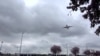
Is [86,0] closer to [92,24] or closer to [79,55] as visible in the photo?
[92,24]

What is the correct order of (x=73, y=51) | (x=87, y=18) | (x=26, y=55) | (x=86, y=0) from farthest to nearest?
(x=26, y=55) → (x=73, y=51) → (x=87, y=18) → (x=86, y=0)

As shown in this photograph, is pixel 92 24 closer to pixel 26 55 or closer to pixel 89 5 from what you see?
pixel 89 5

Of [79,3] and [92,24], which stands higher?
[79,3]

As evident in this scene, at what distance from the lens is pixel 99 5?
612 inches

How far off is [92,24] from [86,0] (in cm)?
191

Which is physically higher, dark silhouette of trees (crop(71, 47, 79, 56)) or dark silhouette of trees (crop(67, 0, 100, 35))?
dark silhouette of trees (crop(71, 47, 79, 56))

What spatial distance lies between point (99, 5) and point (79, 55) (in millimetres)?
133096

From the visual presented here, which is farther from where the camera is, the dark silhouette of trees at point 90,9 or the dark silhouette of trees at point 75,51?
the dark silhouette of trees at point 75,51

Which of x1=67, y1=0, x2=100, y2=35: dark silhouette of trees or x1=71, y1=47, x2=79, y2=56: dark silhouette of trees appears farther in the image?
x1=71, y1=47, x2=79, y2=56: dark silhouette of trees

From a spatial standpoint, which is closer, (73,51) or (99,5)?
(99,5)

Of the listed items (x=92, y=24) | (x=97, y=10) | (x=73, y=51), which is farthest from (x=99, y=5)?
(x=73, y=51)

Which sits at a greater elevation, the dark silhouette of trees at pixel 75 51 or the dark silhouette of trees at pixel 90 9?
the dark silhouette of trees at pixel 75 51

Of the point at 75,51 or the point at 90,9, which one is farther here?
the point at 75,51

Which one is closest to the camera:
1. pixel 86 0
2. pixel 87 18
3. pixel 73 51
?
pixel 86 0
